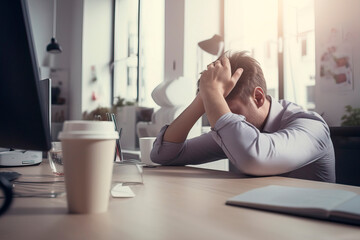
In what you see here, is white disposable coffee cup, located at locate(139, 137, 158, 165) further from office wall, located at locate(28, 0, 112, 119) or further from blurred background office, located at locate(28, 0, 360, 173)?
office wall, located at locate(28, 0, 112, 119)

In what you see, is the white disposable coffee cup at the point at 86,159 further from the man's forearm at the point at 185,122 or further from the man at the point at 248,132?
the man's forearm at the point at 185,122

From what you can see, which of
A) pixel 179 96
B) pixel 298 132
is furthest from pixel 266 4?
pixel 298 132

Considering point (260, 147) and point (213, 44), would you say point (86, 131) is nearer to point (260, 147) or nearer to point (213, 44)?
point (260, 147)

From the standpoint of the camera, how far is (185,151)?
127cm

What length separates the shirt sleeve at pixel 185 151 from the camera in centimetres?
123

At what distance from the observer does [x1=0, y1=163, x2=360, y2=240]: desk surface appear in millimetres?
425

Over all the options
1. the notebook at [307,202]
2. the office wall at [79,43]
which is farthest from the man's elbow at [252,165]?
the office wall at [79,43]

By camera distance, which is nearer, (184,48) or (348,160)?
(348,160)

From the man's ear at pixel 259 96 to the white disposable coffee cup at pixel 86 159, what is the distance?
2.49 ft

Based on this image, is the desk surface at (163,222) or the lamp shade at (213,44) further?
the lamp shade at (213,44)

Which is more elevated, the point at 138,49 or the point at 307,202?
the point at 138,49

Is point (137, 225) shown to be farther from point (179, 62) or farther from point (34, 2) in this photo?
point (34, 2)

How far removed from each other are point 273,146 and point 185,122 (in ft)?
1.30

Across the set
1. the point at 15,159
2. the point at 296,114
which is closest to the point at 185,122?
the point at 296,114
